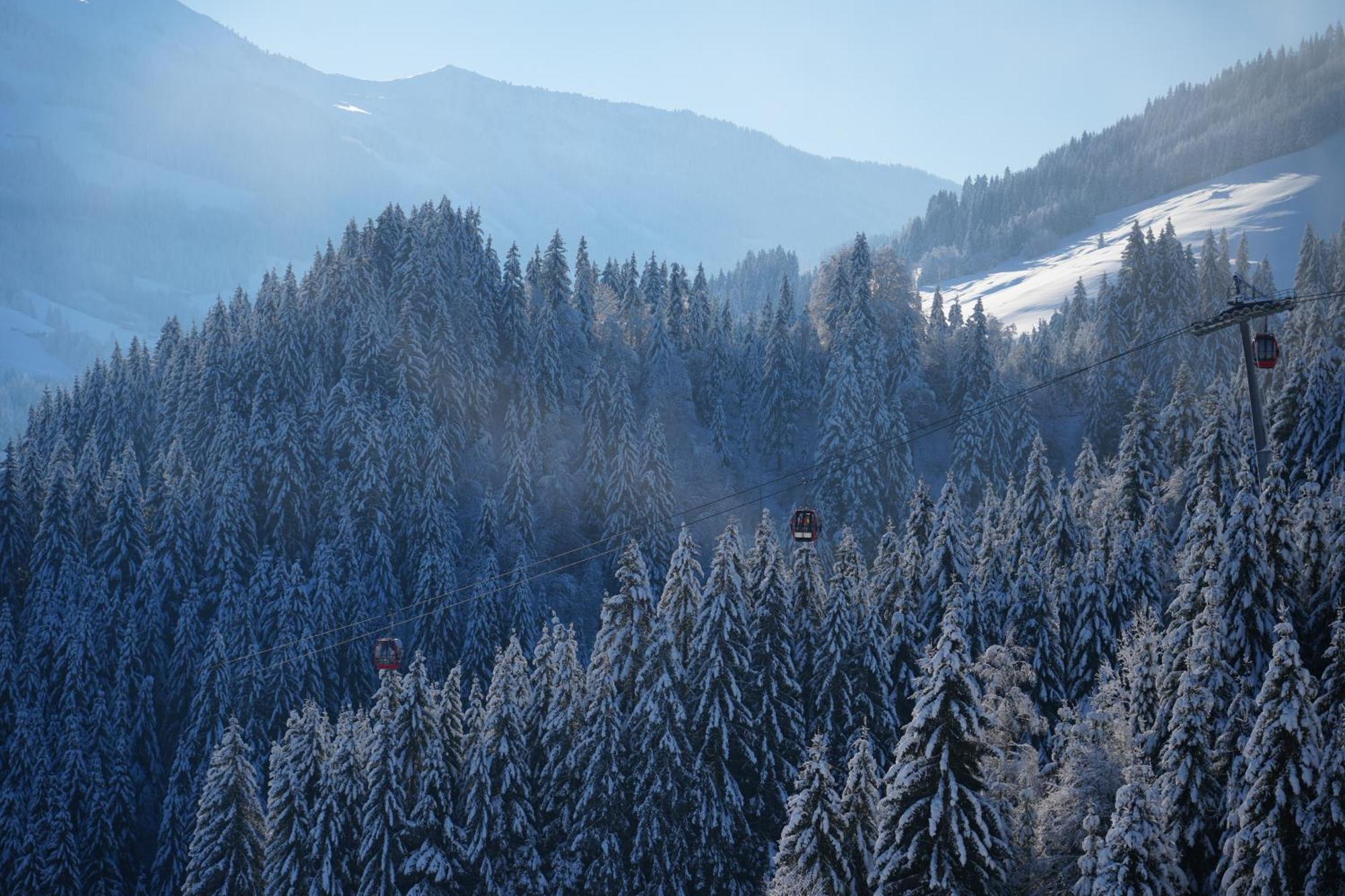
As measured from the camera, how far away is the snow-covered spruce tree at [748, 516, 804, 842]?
4334 cm

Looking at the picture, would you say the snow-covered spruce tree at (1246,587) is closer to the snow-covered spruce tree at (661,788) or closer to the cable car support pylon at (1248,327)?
the cable car support pylon at (1248,327)

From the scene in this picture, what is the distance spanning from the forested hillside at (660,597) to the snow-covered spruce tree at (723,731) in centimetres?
18

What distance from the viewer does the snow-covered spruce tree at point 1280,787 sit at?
72.2 ft

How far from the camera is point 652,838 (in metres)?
41.6

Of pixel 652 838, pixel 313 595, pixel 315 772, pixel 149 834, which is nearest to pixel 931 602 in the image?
pixel 652 838

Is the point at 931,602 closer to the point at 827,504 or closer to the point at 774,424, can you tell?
the point at 827,504

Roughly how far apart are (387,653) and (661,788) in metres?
15.5

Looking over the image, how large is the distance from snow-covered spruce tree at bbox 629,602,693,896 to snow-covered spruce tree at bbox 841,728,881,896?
542 inches

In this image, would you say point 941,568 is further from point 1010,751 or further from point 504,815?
point 504,815

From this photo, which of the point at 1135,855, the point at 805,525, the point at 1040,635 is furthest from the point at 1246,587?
the point at 805,525

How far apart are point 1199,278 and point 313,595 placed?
302 feet

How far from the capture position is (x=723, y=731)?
139 ft

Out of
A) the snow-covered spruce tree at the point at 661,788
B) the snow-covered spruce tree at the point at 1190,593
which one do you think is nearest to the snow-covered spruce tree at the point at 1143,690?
the snow-covered spruce tree at the point at 1190,593

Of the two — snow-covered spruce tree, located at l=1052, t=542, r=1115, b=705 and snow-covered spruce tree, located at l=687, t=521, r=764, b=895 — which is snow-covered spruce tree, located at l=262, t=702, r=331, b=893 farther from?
snow-covered spruce tree, located at l=1052, t=542, r=1115, b=705
